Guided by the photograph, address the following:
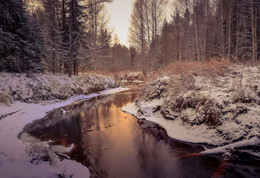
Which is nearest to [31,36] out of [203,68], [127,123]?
[127,123]

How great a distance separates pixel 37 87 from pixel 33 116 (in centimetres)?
357

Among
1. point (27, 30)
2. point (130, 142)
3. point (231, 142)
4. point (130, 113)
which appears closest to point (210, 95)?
point (231, 142)

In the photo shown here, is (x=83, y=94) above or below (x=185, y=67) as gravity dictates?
below

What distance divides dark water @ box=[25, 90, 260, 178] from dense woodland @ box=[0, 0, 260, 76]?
671 cm

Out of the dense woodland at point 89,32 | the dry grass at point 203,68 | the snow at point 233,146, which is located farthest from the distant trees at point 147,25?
the snow at point 233,146

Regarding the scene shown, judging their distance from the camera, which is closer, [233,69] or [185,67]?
[233,69]

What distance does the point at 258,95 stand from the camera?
6.24 metres

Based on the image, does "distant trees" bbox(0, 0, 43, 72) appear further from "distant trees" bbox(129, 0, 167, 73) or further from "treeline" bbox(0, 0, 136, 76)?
"distant trees" bbox(129, 0, 167, 73)

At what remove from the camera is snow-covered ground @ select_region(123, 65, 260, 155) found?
216 inches

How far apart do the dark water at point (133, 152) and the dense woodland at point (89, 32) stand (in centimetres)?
671

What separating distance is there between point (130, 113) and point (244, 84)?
6324mm

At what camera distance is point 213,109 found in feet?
20.9

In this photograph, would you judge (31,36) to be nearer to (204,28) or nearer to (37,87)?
(37,87)

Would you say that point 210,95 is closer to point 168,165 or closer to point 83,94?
point 168,165
